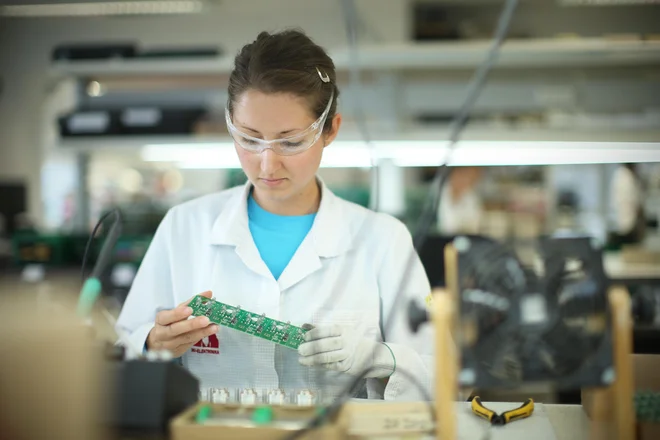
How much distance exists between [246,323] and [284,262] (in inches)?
10.3

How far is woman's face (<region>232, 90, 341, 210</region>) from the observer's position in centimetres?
126

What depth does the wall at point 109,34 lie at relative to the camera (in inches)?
207

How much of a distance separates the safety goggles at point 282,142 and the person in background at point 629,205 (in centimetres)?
315

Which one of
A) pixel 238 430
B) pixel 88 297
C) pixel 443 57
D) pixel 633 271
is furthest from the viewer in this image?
pixel 443 57

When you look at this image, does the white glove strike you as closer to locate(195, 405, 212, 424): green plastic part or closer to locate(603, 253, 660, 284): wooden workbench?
locate(195, 405, 212, 424): green plastic part

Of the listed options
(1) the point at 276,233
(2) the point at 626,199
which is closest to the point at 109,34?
(2) the point at 626,199

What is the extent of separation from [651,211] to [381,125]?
1.84 m

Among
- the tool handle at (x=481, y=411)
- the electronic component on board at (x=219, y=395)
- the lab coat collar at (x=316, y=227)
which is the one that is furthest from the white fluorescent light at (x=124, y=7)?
the tool handle at (x=481, y=411)

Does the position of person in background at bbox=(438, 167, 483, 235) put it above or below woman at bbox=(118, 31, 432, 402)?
above

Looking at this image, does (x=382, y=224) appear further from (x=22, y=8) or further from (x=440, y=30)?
(x=22, y=8)

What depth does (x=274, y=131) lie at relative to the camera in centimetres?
126

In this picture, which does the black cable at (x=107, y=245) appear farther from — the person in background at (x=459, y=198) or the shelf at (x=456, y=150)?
the person in background at (x=459, y=198)

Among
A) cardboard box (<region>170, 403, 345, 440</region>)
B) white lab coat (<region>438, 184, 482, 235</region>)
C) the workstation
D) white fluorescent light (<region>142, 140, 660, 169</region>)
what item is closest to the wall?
white lab coat (<region>438, 184, 482, 235</region>)

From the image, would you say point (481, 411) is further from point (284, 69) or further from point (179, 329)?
point (284, 69)
